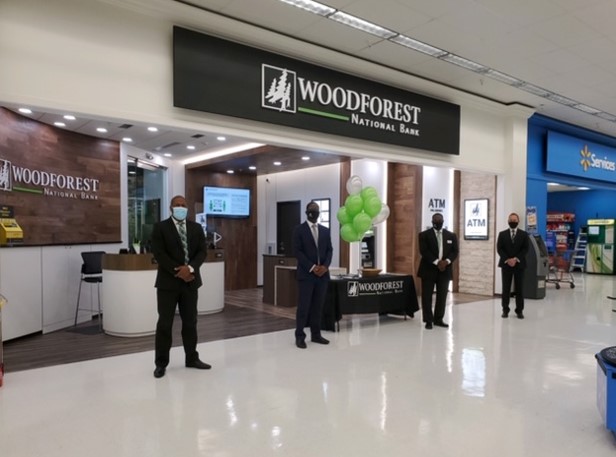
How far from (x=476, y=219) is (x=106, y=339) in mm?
7342

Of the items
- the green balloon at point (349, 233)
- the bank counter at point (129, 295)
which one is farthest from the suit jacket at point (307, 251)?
the bank counter at point (129, 295)

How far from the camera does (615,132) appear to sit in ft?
36.3

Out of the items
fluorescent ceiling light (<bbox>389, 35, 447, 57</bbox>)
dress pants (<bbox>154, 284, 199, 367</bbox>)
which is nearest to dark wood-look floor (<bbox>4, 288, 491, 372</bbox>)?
dress pants (<bbox>154, 284, 199, 367</bbox>)

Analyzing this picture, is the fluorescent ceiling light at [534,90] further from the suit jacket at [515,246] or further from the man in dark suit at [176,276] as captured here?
the man in dark suit at [176,276]

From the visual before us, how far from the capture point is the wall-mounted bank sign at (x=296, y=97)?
491 cm

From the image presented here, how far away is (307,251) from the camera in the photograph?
201 inches

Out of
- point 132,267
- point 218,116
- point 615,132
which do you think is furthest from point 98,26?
point 615,132

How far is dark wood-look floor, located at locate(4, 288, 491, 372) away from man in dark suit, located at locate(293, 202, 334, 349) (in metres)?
0.99

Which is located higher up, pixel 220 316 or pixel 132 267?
pixel 132 267

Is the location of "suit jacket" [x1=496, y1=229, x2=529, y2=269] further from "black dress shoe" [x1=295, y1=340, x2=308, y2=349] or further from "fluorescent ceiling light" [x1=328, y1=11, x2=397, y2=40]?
"black dress shoe" [x1=295, y1=340, x2=308, y2=349]

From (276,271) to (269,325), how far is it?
1.87 meters

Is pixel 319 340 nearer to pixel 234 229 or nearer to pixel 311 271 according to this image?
pixel 311 271

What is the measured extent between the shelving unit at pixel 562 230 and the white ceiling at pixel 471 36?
915 centimetres

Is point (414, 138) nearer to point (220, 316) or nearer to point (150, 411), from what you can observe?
point (220, 316)
